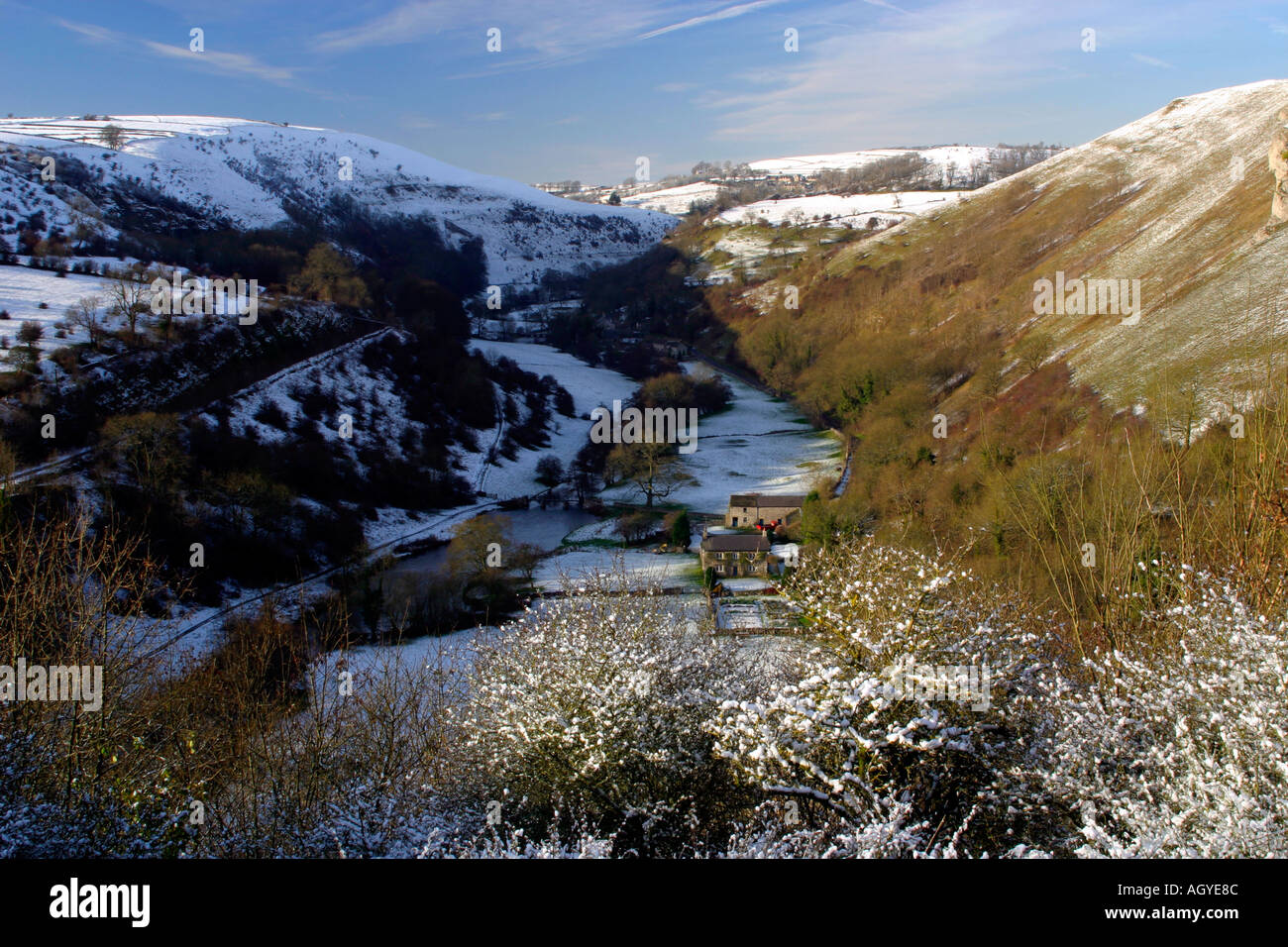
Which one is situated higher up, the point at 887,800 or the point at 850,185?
the point at 850,185

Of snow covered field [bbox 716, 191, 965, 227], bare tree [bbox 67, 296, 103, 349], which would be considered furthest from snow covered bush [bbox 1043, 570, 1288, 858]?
snow covered field [bbox 716, 191, 965, 227]

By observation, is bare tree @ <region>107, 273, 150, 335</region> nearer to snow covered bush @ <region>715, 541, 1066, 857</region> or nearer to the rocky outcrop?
snow covered bush @ <region>715, 541, 1066, 857</region>

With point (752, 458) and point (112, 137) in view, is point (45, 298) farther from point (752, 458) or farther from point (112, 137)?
point (112, 137)

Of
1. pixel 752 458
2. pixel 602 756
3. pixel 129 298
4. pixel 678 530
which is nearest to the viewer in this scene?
pixel 602 756

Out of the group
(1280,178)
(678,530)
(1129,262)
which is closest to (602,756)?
(678,530)

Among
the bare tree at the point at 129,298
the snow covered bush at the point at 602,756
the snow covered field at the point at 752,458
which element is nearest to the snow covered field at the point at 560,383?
the snow covered field at the point at 752,458

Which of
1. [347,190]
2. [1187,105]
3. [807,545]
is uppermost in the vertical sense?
[347,190]
